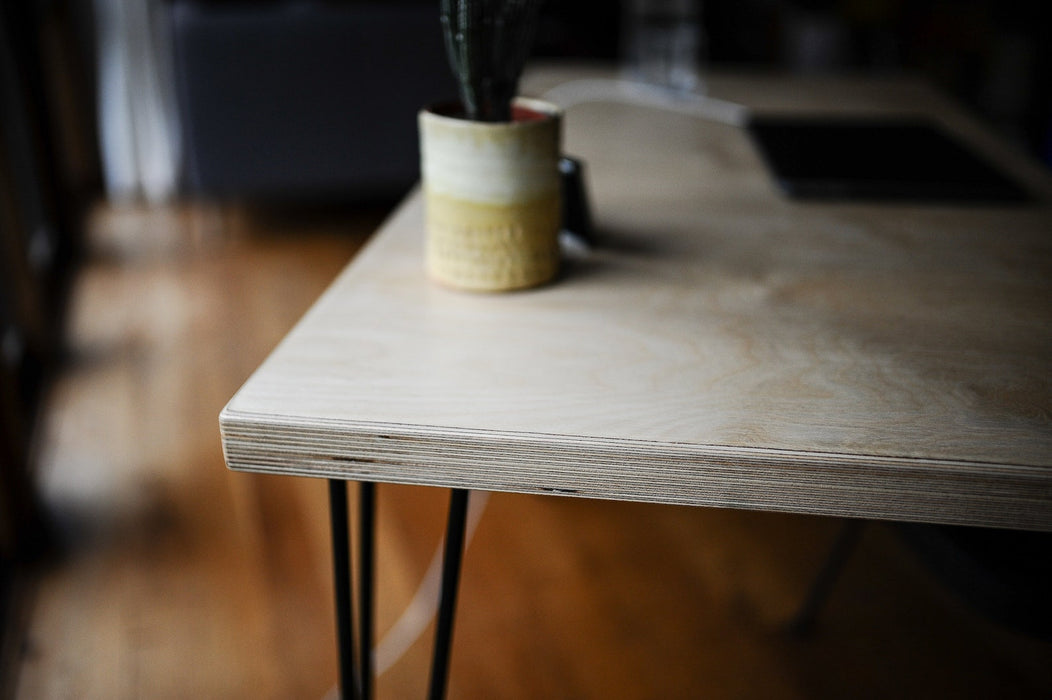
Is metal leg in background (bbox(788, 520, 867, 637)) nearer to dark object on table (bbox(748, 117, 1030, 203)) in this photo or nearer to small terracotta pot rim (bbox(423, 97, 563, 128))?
dark object on table (bbox(748, 117, 1030, 203))

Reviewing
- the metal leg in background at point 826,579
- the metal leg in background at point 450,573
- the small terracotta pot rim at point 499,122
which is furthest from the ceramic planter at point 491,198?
the metal leg in background at point 826,579

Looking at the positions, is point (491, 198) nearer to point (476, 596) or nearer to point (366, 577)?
point (366, 577)

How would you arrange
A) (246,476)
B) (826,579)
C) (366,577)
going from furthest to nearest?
(246,476) → (826,579) → (366,577)

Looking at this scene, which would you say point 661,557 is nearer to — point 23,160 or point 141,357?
point 141,357

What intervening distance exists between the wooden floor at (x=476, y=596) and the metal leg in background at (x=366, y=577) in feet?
0.85

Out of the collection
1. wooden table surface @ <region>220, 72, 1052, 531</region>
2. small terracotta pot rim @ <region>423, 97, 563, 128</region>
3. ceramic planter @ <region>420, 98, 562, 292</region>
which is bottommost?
wooden table surface @ <region>220, 72, 1052, 531</region>

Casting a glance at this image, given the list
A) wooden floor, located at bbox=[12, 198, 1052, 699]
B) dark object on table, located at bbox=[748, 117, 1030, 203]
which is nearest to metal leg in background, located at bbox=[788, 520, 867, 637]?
wooden floor, located at bbox=[12, 198, 1052, 699]

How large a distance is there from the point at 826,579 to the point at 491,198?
2.42 ft

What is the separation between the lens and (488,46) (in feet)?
1.69

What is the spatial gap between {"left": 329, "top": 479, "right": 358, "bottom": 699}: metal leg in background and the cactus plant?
10.4 inches

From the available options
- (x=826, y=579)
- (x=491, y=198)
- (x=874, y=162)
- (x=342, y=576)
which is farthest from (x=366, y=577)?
(x=874, y=162)

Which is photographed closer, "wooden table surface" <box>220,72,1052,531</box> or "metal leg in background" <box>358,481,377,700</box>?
"wooden table surface" <box>220,72,1052,531</box>

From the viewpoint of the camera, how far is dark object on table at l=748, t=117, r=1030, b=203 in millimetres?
812

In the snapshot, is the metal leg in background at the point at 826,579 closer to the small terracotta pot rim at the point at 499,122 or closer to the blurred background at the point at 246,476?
the blurred background at the point at 246,476
